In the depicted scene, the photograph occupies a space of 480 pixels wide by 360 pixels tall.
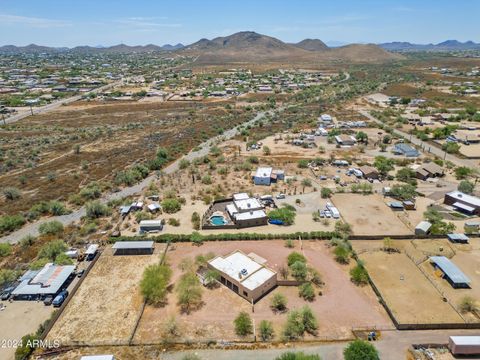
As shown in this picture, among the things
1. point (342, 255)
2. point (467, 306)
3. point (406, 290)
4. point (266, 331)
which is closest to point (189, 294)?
point (266, 331)

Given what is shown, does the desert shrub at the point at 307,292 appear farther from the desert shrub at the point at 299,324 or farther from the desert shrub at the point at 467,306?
the desert shrub at the point at 467,306

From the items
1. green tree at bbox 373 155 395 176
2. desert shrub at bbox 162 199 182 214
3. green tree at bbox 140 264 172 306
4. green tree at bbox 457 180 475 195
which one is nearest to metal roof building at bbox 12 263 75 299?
green tree at bbox 140 264 172 306

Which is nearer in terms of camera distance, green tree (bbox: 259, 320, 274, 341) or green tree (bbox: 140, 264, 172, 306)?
green tree (bbox: 259, 320, 274, 341)

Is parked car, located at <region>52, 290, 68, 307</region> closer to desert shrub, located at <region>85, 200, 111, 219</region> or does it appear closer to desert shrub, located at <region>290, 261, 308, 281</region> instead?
desert shrub, located at <region>85, 200, 111, 219</region>

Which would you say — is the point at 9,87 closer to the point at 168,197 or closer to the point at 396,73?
the point at 168,197

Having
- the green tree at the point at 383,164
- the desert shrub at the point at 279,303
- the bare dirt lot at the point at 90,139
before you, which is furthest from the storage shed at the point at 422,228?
the bare dirt lot at the point at 90,139

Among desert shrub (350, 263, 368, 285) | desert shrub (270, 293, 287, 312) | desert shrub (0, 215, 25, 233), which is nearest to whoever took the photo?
desert shrub (270, 293, 287, 312)
